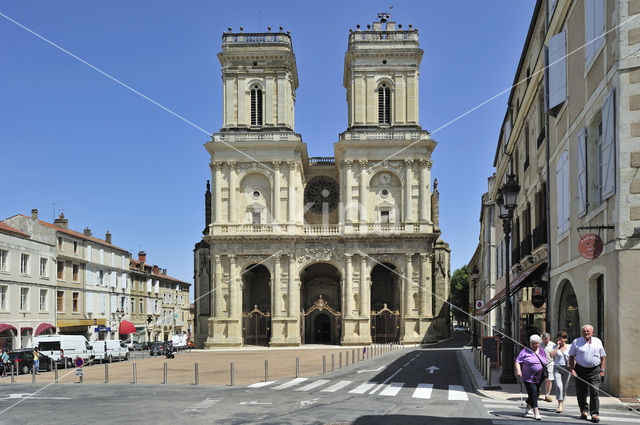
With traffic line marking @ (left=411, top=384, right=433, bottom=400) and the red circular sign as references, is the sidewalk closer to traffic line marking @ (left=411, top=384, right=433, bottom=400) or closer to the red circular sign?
traffic line marking @ (left=411, top=384, right=433, bottom=400)

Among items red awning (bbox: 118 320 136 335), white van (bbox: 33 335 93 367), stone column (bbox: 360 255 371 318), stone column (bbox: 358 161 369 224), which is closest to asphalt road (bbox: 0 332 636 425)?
white van (bbox: 33 335 93 367)

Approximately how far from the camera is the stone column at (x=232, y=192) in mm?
57169

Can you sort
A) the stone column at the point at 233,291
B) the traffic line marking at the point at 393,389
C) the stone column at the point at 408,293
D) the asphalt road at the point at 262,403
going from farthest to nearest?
the stone column at the point at 233,291
the stone column at the point at 408,293
the traffic line marking at the point at 393,389
the asphalt road at the point at 262,403

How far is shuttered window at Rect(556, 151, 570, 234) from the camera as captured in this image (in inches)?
701

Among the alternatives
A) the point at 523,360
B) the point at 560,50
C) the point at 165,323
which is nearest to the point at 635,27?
the point at 560,50

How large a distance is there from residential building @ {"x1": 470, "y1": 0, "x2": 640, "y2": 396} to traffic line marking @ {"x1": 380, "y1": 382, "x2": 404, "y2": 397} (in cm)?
484

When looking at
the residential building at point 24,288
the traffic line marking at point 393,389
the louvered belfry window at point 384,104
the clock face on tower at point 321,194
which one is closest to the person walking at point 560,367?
the traffic line marking at point 393,389

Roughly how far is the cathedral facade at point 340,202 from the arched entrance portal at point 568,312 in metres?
35.7

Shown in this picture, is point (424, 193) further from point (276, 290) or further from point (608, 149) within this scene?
point (608, 149)

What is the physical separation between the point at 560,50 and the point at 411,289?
3877cm

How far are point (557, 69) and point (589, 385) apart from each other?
10422mm

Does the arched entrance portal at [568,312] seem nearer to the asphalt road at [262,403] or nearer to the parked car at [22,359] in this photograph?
the asphalt road at [262,403]

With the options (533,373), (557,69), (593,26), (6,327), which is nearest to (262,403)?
(533,373)

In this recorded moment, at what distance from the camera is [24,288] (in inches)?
1735
